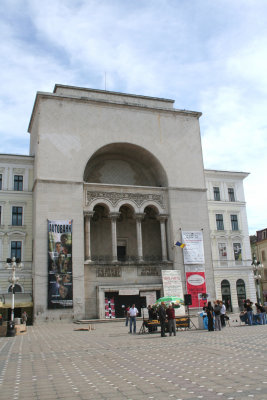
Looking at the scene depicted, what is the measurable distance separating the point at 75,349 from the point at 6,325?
28.8 ft

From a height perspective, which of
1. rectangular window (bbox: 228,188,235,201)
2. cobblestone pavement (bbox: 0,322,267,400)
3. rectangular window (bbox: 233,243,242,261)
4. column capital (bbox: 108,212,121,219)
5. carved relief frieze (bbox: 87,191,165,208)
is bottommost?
cobblestone pavement (bbox: 0,322,267,400)

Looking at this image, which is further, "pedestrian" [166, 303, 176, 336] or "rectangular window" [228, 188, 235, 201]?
"rectangular window" [228, 188, 235, 201]

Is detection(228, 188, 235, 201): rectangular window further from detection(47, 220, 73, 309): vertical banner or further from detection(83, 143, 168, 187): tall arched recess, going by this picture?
detection(47, 220, 73, 309): vertical banner

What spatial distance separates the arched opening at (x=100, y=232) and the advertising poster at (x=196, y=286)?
8099 millimetres

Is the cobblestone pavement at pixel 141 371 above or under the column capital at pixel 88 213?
under

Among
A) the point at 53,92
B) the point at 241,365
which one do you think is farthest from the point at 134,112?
the point at 241,365

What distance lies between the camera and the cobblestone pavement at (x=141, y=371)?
7625 mm

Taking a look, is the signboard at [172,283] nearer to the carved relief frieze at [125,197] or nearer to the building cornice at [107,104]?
the carved relief frieze at [125,197]

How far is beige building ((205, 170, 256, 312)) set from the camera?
40.6 m

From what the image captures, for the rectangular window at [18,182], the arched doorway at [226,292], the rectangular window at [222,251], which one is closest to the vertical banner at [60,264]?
the rectangular window at [18,182]

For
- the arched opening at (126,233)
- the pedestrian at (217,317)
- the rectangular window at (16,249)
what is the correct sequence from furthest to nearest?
1. the arched opening at (126,233)
2. the rectangular window at (16,249)
3. the pedestrian at (217,317)

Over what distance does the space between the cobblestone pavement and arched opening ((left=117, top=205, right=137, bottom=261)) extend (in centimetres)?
2326

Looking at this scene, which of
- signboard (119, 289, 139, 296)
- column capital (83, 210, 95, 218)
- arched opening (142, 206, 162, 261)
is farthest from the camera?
arched opening (142, 206, 162, 261)

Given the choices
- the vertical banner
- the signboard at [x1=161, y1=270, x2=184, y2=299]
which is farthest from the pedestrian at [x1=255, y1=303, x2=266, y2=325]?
the vertical banner
